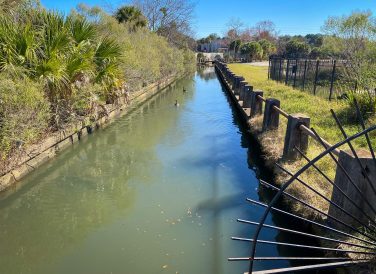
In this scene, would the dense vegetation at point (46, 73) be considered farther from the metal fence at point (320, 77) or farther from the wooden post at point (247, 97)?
the metal fence at point (320, 77)

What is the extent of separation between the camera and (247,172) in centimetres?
742

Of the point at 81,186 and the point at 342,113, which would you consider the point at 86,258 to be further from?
the point at 342,113

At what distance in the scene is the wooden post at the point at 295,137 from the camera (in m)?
6.16

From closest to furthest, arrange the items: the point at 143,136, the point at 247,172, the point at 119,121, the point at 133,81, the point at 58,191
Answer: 1. the point at 58,191
2. the point at 247,172
3. the point at 143,136
4. the point at 119,121
5. the point at 133,81

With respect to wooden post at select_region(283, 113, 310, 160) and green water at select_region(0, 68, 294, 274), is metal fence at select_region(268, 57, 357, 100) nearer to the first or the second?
green water at select_region(0, 68, 294, 274)

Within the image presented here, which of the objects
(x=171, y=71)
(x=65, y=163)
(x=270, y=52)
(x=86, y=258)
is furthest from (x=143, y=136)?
(x=270, y=52)

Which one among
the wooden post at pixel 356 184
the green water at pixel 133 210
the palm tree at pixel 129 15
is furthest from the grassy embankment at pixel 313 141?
the palm tree at pixel 129 15

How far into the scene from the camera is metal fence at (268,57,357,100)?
14.7 meters

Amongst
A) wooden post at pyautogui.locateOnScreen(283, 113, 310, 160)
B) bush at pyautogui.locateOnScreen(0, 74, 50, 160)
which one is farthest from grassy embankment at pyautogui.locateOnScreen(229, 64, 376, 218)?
bush at pyautogui.locateOnScreen(0, 74, 50, 160)

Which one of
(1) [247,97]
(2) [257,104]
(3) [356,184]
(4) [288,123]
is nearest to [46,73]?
(4) [288,123]

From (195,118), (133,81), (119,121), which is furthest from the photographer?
(133,81)

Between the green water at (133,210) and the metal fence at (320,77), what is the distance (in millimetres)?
6859

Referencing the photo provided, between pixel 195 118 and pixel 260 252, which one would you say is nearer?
pixel 260 252

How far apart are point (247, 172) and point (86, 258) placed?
3.84m
